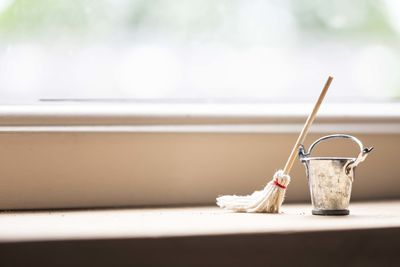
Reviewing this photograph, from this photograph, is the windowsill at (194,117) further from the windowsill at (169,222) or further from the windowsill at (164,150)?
the windowsill at (169,222)

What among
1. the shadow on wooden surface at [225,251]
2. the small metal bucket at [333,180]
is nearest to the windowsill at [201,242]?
the shadow on wooden surface at [225,251]

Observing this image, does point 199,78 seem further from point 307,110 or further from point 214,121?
point 307,110

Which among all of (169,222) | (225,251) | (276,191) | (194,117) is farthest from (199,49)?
→ (225,251)

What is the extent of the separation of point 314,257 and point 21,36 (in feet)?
2.76

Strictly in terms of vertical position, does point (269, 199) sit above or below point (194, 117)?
below

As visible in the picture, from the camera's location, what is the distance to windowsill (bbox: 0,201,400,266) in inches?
29.6

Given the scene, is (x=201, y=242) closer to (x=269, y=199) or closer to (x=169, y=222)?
(x=169, y=222)

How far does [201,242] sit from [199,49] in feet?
2.51

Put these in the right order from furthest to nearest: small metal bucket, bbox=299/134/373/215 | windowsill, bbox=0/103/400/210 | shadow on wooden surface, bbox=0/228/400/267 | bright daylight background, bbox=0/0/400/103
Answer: bright daylight background, bbox=0/0/400/103 < windowsill, bbox=0/103/400/210 < small metal bucket, bbox=299/134/373/215 < shadow on wooden surface, bbox=0/228/400/267

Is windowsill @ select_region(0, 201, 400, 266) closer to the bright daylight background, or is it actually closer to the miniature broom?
the miniature broom

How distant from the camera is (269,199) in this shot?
1120mm

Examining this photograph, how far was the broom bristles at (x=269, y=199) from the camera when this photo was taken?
43.8 inches

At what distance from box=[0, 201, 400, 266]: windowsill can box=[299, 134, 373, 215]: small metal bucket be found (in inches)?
4.8

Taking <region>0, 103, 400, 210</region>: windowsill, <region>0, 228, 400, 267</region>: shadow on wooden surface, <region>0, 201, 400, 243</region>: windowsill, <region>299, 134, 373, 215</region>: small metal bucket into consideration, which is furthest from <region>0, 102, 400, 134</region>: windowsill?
<region>0, 228, 400, 267</region>: shadow on wooden surface
